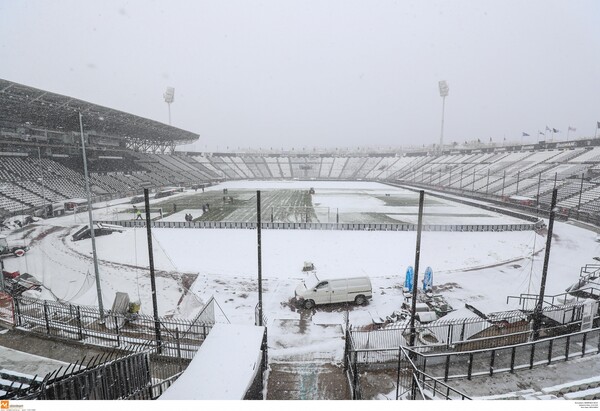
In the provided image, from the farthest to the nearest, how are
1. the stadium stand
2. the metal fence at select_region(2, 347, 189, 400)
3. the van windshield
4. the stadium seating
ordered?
1. the stadium seating
2. the stadium stand
3. the van windshield
4. the metal fence at select_region(2, 347, 189, 400)

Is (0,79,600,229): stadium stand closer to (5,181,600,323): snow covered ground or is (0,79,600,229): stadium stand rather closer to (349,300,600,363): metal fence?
(5,181,600,323): snow covered ground

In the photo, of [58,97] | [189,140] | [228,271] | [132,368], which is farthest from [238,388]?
[189,140]

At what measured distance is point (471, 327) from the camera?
10.6 meters

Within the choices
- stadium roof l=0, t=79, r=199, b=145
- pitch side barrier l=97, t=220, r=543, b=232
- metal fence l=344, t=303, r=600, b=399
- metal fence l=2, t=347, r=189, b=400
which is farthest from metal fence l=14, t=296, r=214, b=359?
stadium roof l=0, t=79, r=199, b=145

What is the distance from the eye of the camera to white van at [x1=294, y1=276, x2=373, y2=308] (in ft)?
45.5

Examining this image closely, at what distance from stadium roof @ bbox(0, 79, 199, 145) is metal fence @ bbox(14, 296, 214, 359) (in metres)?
32.0

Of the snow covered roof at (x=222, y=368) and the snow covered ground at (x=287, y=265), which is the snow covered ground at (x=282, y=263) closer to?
the snow covered ground at (x=287, y=265)

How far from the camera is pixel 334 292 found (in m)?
13.9

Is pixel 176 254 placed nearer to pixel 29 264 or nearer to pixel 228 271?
pixel 228 271

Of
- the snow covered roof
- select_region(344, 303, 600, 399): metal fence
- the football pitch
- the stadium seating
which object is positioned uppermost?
the stadium seating

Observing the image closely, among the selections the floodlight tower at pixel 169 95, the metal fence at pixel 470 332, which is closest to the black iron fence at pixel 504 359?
the metal fence at pixel 470 332

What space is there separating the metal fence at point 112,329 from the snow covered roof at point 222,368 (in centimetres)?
174

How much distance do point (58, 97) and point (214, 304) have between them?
3953 cm

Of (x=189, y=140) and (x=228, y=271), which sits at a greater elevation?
(x=189, y=140)
